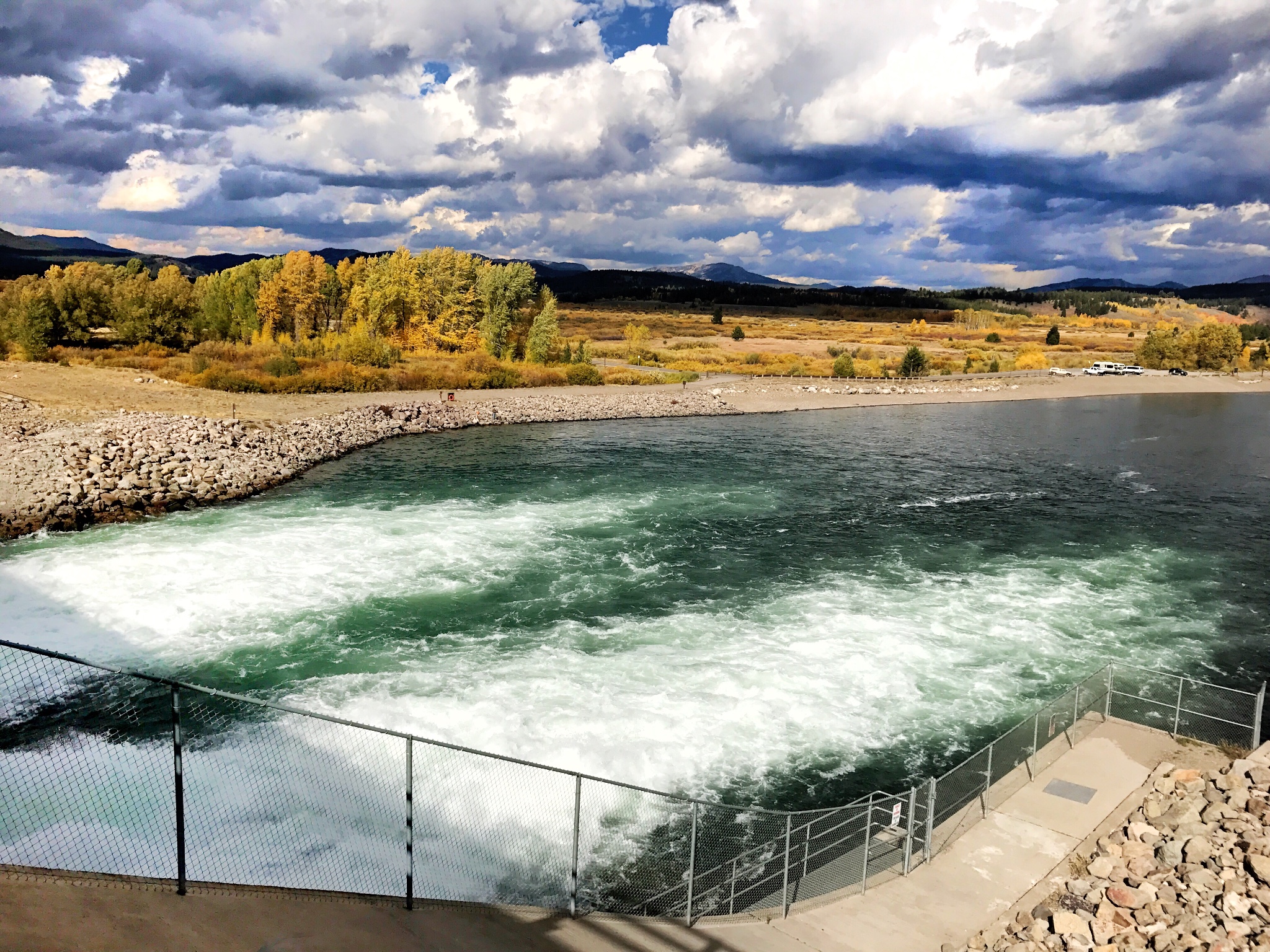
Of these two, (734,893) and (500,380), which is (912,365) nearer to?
(500,380)

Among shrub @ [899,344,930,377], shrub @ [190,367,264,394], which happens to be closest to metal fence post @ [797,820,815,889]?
shrub @ [190,367,264,394]

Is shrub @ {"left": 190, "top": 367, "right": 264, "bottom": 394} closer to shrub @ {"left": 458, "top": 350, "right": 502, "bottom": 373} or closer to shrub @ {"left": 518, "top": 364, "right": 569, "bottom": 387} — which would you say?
shrub @ {"left": 458, "top": 350, "right": 502, "bottom": 373}

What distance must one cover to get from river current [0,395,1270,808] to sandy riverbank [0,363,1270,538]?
2296mm

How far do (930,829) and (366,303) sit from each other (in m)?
85.6

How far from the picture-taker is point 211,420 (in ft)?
160

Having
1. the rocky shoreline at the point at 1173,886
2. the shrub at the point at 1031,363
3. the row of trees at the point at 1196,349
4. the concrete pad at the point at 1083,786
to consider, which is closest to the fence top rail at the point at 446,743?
the concrete pad at the point at 1083,786

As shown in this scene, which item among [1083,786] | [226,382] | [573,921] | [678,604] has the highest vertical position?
[226,382]

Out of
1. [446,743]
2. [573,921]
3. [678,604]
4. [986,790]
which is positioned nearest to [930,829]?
[986,790]


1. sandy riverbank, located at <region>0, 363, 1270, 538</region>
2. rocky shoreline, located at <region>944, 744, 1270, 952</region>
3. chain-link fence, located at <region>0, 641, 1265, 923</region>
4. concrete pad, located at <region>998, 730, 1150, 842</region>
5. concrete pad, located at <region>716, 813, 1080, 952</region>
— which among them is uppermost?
sandy riverbank, located at <region>0, 363, 1270, 538</region>

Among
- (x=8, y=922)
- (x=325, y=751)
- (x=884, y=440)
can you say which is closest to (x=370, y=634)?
(x=325, y=751)

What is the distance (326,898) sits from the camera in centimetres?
1084

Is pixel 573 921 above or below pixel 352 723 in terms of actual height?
below

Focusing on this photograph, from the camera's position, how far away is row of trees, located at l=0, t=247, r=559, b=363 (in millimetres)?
83688

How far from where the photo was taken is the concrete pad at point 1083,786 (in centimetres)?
1395
